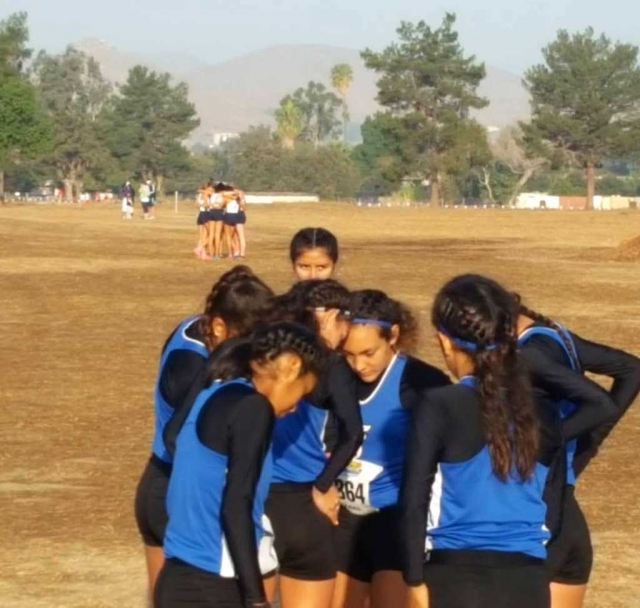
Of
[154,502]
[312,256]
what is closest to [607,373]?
[154,502]

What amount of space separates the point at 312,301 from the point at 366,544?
88 centimetres

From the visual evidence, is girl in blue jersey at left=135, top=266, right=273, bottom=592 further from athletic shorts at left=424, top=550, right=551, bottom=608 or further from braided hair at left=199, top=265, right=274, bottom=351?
athletic shorts at left=424, top=550, right=551, bottom=608

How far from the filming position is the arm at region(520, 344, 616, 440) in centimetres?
529

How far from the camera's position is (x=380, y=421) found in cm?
596

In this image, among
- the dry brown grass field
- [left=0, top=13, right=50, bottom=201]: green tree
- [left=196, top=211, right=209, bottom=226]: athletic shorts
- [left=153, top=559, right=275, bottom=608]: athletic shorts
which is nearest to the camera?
[left=153, top=559, right=275, bottom=608]: athletic shorts

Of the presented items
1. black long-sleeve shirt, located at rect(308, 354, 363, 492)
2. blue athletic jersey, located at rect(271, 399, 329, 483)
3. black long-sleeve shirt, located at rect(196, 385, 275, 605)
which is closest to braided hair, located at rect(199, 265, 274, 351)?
black long-sleeve shirt, located at rect(308, 354, 363, 492)

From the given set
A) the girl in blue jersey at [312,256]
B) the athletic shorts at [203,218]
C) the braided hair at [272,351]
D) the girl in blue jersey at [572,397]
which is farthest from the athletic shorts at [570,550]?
the athletic shorts at [203,218]

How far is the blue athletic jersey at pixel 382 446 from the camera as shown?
594 centimetres

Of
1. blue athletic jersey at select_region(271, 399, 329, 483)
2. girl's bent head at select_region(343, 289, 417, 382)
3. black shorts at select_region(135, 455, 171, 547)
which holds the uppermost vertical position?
girl's bent head at select_region(343, 289, 417, 382)

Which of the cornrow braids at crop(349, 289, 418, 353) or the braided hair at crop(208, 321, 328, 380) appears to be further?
the cornrow braids at crop(349, 289, 418, 353)

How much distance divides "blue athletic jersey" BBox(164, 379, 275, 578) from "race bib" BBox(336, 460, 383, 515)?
1.08m

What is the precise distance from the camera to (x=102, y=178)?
138 metres

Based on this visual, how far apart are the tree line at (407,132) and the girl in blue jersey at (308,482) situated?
95177mm

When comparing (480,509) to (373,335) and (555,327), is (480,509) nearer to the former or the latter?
(555,327)
